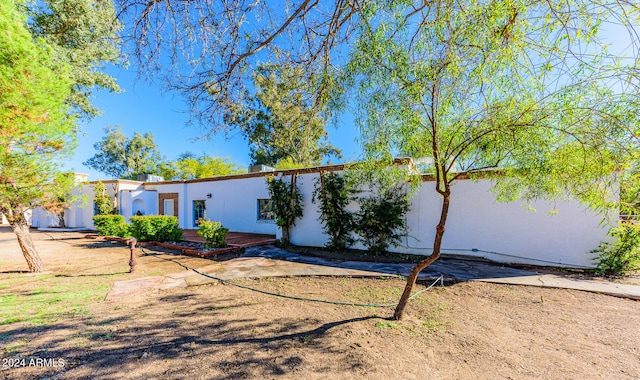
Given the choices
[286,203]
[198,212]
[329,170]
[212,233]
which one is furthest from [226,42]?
[198,212]

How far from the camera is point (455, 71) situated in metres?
2.66

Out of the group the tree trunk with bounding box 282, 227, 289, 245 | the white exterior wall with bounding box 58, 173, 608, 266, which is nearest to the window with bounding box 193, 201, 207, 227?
the white exterior wall with bounding box 58, 173, 608, 266

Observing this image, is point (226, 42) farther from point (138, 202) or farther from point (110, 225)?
point (138, 202)

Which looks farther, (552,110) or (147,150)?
(147,150)

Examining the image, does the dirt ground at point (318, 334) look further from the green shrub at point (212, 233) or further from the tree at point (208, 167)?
the tree at point (208, 167)

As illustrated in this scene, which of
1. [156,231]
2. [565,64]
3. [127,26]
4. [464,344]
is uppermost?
[127,26]

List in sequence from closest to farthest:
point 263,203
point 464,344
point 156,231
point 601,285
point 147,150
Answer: point 464,344
point 601,285
point 156,231
point 263,203
point 147,150

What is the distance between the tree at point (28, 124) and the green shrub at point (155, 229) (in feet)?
13.5

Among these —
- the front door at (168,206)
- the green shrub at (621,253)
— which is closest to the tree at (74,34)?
the front door at (168,206)

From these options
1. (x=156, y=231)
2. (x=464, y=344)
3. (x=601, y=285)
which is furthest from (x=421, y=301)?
(x=156, y=231)

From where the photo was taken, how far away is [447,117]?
10.2ft

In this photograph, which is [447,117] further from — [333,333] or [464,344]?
[333,333]

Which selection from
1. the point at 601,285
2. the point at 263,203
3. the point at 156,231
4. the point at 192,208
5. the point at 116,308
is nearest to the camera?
the point at 116,308

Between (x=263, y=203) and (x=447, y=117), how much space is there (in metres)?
10.8
